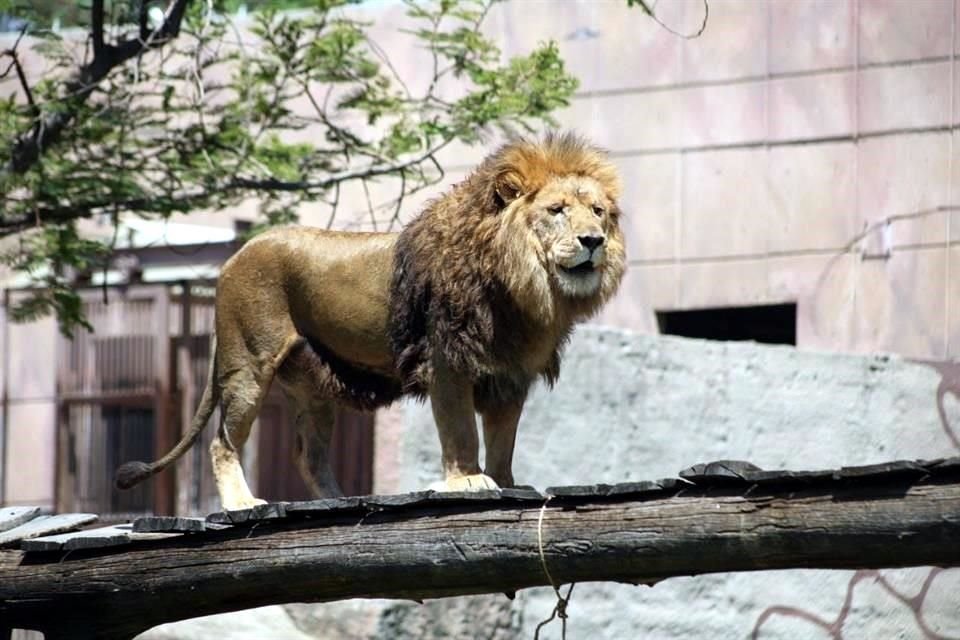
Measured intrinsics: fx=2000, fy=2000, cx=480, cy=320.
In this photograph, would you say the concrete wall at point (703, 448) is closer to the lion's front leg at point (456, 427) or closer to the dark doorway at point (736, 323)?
the dark doorway at point (736, 323)

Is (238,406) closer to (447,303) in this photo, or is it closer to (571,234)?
(447,303)

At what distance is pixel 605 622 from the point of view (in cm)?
954

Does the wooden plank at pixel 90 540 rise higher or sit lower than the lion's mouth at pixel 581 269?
lower

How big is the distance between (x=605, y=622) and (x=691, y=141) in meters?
3.34

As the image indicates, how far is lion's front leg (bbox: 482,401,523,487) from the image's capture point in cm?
628

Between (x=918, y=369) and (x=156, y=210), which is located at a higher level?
(x=156, y=210)

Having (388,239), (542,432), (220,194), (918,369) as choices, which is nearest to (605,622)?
(542,432)

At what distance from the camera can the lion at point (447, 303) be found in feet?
19.8

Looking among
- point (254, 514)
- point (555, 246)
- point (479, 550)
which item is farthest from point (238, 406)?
point (479, 550)

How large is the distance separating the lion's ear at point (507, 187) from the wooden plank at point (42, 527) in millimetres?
1704

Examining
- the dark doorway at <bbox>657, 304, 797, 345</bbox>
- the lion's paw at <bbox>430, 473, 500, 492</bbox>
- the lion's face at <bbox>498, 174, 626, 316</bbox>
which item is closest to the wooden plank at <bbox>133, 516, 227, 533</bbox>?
the lion's paw at <bbox>430, 473, 500, 492</bbox>

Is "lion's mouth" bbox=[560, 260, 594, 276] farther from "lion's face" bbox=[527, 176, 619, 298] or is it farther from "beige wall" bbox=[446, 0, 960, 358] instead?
"beige wall" bbox=[446, 0, 960, 358]

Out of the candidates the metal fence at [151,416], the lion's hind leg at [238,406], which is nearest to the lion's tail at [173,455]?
the lion's hind leg at [238,406]

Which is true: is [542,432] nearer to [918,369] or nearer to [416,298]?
[918,369]
